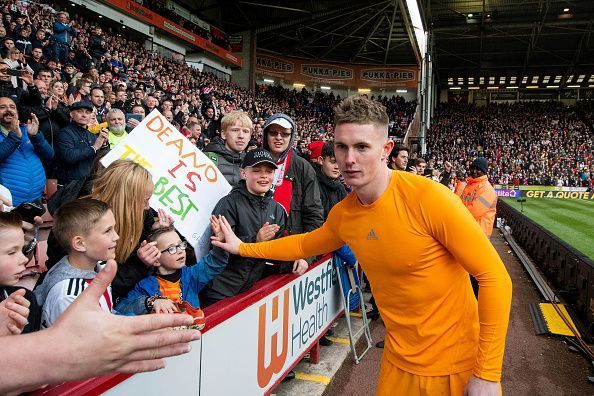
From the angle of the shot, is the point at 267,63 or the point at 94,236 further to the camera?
the point at 267,63

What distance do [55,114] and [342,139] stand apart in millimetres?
4341

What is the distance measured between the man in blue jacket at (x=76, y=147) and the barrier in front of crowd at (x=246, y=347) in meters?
2.62

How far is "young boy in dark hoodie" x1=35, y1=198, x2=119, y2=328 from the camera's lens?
1843mm

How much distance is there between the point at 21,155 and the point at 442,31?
33.1 m

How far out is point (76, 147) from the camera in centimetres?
464

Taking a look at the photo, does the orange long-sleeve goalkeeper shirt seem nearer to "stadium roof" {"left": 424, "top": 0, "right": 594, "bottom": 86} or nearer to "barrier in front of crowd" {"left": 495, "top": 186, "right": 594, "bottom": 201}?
"barrier in front of crowd" {"left": 495, "top": 186, "right": 594, "bottom": 201}

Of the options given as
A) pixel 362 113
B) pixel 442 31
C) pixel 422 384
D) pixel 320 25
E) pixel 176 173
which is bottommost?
pixel 422 384

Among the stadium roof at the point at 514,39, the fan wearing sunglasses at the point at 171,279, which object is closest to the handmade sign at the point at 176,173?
the fan wearing sunglasses at the point at 171,279

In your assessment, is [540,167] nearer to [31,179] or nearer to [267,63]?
[267,63]

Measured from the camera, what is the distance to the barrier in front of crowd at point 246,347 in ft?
6.12

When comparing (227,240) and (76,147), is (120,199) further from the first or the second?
(76,147)

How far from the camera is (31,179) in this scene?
14.0ft

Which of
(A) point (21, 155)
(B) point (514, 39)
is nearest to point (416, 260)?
(A) point (21, 155)

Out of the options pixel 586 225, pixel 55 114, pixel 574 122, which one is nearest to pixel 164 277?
pixel 55 114
